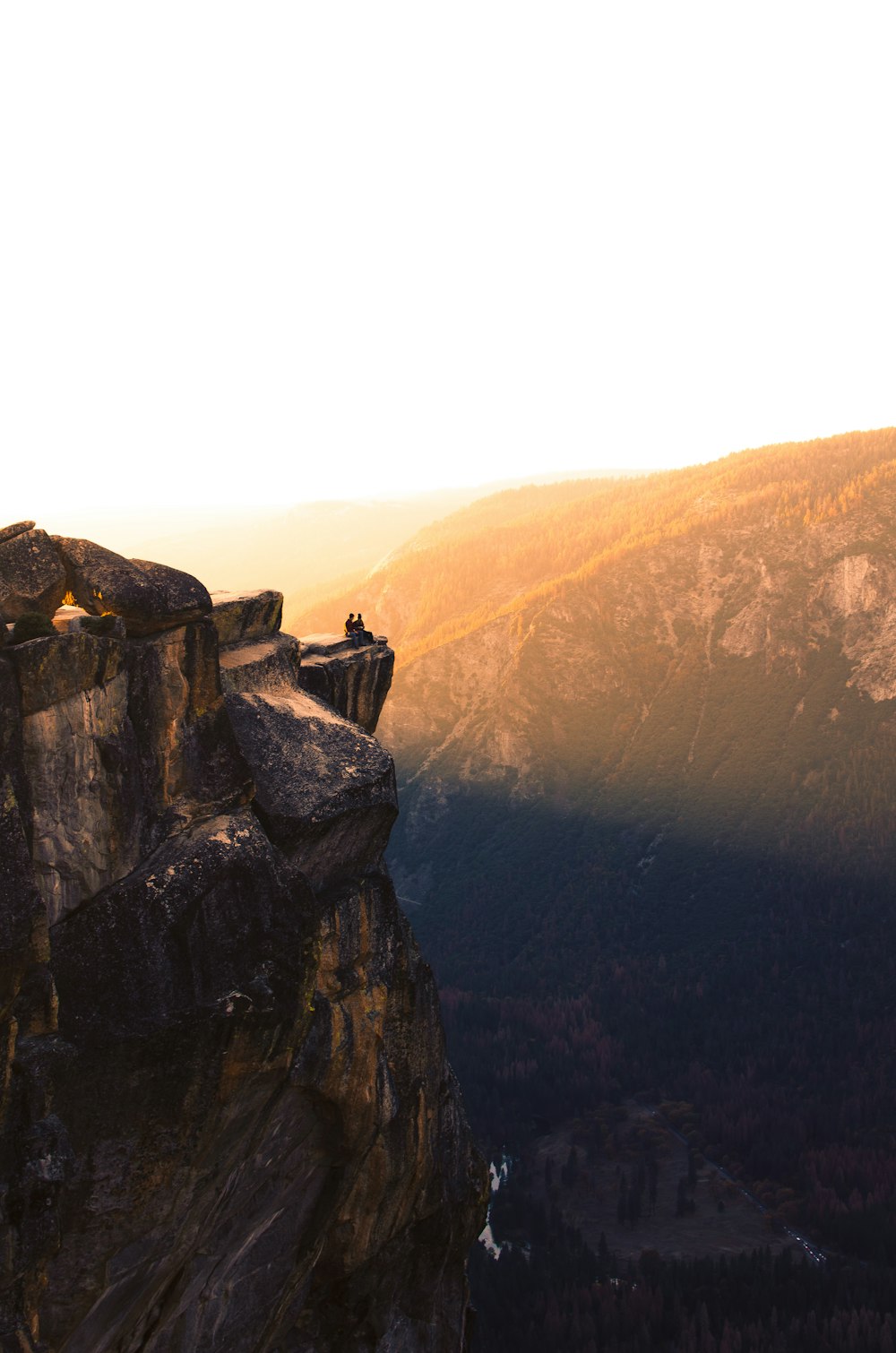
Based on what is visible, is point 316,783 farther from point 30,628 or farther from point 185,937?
point 30,628

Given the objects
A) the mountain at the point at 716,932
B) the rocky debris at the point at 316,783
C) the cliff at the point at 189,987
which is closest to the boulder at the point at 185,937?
the cliff at the point at 189,987

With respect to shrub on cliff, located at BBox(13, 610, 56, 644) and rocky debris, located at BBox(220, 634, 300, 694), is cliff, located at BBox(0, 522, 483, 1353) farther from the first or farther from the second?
shrub on cliff, located at BBox(13, 610, 56, 644)

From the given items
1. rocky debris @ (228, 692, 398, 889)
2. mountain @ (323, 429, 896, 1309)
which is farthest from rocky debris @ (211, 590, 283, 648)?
mountain @ (323, 429, 896, 1309)

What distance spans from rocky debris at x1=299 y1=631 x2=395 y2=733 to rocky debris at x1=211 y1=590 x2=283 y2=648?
2.69 m

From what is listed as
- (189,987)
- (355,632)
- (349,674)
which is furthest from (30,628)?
(355,632)

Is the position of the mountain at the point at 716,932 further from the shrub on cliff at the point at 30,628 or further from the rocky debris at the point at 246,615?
the shrub on cliff at the point at 30,628

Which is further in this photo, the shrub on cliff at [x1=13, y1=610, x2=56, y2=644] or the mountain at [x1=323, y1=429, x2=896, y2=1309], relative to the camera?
the mountain at [x1=323, y1=429, x2=896, y2=1309]

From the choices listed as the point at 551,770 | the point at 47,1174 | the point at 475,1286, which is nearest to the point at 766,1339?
the point at 475,1286

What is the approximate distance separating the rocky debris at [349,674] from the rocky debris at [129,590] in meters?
9.45

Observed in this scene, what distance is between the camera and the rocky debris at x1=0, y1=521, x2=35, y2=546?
24.7 meters

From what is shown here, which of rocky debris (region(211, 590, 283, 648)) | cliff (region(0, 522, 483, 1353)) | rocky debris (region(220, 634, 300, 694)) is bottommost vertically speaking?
cliff (region(0, 522, 483, 1353))

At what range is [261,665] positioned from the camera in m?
31.2

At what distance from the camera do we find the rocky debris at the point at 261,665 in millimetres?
29891

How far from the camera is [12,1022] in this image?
2130 centimetres
